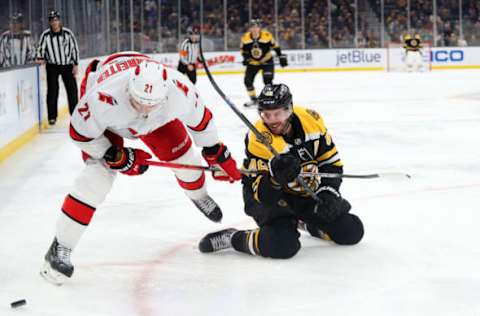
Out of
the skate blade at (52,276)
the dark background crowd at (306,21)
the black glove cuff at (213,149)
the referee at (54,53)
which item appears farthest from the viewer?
the dark background crowd at (306,21)

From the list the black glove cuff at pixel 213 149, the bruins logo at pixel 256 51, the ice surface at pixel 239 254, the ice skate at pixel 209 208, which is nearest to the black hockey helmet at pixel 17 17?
the ice surface at pixel 239 254

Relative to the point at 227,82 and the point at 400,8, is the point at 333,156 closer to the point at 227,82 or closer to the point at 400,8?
the point at 227,82

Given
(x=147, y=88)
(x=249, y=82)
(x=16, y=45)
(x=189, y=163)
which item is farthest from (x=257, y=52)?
(x=147, y=88)

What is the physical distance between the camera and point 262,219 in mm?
3186

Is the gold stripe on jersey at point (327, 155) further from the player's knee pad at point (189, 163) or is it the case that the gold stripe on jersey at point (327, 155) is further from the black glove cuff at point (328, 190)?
the player's knee pad at point (189, 163)

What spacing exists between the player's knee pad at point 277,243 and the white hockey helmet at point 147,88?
2.35 ft

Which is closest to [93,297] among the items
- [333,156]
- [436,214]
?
[333,156]

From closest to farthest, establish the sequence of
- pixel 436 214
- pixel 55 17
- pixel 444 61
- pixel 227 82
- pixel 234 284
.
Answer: pixel 234 284 → pixel 436 214 → pixel 55 17 → pixel 227 82 → pixel 444 61

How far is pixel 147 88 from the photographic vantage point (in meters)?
2.61

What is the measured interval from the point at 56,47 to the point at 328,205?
218 inches

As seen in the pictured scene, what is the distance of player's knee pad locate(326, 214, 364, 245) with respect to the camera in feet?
10.6

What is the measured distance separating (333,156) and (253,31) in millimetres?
7578

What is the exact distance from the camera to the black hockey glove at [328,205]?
299 centimetres

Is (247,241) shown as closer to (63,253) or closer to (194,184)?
(194,184)
